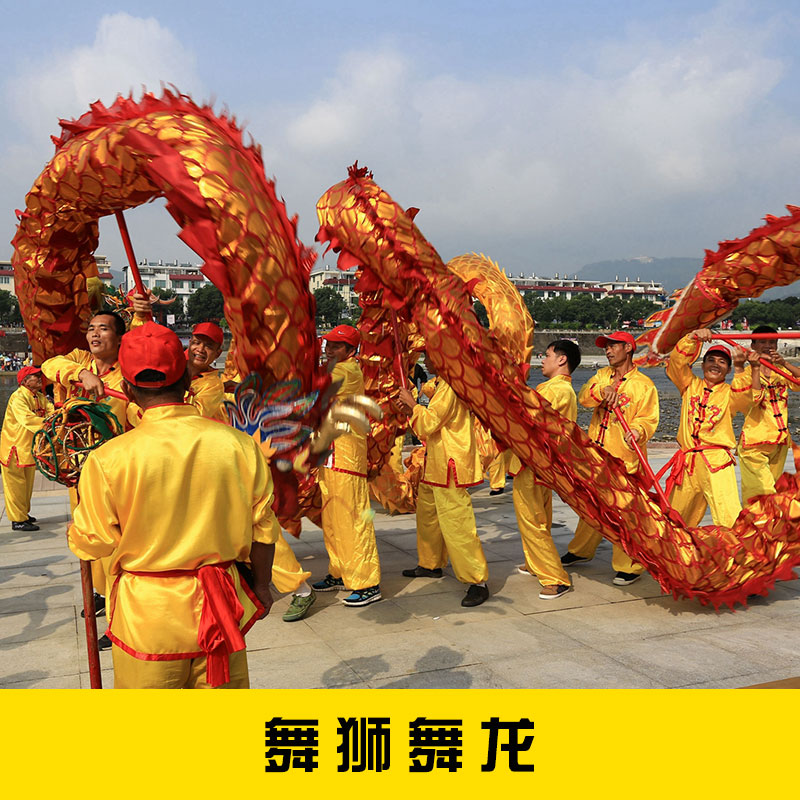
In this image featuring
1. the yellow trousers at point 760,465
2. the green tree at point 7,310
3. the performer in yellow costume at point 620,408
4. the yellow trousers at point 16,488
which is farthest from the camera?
the green tree at point 7,310

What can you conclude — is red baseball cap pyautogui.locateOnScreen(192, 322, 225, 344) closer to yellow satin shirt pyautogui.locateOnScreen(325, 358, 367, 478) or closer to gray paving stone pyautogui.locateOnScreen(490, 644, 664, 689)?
yellow satin shirt pyautogui.locateOnScreen(325, 358, 367, 478)

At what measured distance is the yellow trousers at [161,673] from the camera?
1.84 m

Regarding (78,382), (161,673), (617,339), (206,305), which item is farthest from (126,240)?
(206,305)

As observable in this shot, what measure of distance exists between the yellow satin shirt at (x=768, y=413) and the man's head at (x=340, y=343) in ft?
9.09

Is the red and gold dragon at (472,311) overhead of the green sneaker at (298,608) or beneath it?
overhead

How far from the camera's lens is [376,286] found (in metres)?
4.03

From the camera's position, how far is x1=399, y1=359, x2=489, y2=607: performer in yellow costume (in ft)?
13.7

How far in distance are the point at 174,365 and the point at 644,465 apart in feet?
10.9

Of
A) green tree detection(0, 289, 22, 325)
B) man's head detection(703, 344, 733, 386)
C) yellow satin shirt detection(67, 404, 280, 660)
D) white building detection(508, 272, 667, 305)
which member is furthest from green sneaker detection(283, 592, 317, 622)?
white building detection(508, 272, 667, 305)

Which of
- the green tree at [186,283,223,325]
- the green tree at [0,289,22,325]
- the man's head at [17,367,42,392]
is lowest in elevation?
the man's head at [17,367,42,392]

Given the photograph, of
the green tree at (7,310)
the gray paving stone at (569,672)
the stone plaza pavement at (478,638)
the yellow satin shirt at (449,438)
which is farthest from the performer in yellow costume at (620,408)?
the green tree at (7,310)

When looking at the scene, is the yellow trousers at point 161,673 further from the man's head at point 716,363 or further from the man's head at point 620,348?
the man's head at point 716,363

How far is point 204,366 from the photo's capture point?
12.8 ft
